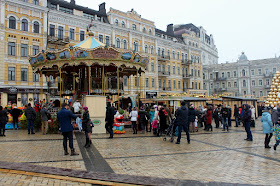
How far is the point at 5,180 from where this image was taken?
5.60 m

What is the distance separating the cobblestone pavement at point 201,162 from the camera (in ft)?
19.2

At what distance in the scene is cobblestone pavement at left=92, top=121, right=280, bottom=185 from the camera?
19.2 ft

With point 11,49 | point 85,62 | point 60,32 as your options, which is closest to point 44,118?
point 85,62

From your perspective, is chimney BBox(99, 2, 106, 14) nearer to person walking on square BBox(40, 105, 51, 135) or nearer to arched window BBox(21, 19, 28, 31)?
arched window BBox(21, 19, 28, 31)

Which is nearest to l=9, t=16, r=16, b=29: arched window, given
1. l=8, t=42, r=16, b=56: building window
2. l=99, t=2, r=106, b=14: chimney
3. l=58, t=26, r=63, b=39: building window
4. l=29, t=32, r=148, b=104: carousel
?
l=8, t=42, r=16, b=56: building window

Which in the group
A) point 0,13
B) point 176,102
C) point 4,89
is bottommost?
point 176,102

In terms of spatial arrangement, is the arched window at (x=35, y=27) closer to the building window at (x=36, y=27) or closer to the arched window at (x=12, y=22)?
the building window at (x=36, y=27)

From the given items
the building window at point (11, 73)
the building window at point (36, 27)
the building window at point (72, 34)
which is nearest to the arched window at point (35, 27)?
the building window at point (36, 27)

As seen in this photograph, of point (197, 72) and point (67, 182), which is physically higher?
point (197, 72)

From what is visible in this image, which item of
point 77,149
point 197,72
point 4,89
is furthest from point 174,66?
point 77,149

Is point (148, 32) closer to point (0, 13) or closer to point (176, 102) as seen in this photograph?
point (176, 102)

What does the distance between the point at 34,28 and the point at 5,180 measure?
29587 mm

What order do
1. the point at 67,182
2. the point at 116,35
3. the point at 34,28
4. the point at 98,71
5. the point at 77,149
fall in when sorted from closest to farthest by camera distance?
the point at 67,182
the point at 77,149
the point at 98,71
the point at 34,28
the point at 116,35

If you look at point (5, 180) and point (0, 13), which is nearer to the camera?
point (5, 180)
